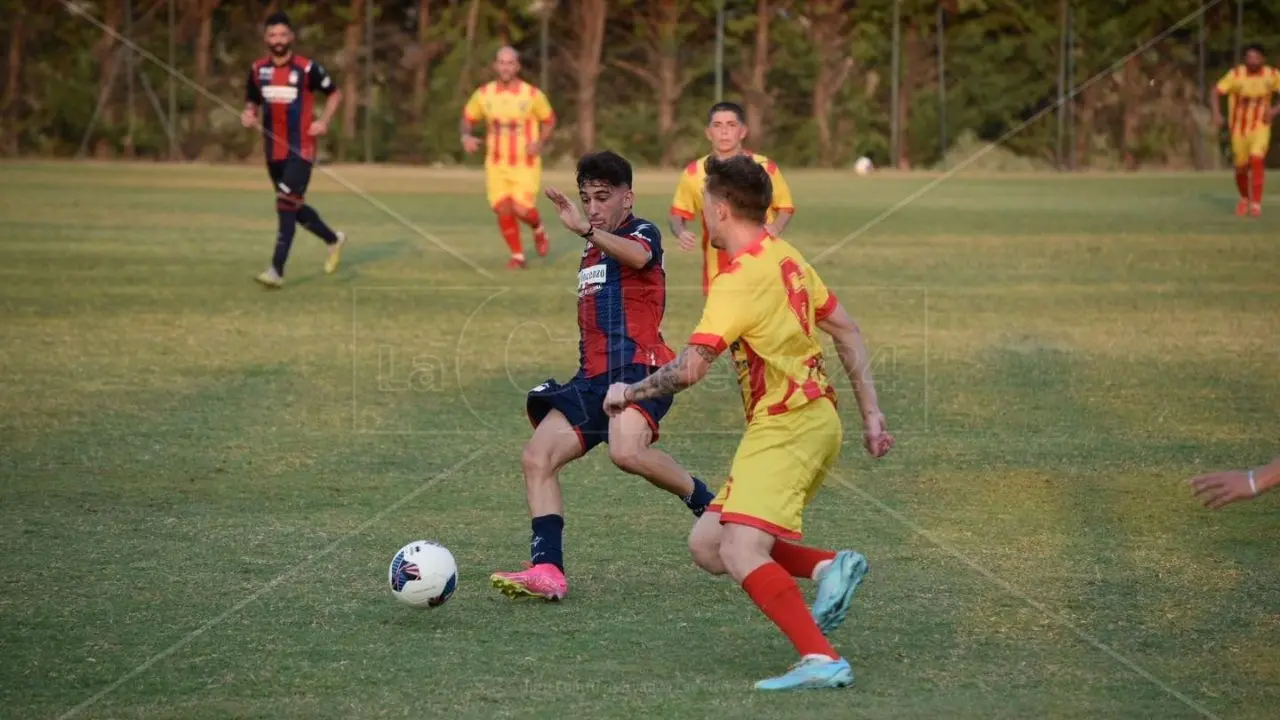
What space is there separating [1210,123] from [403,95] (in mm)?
18818

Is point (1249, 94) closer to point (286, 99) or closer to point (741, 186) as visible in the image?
point (286, 99)

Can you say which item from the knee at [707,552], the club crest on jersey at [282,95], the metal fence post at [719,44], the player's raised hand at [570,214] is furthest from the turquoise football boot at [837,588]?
the metal fence post at [719,44]

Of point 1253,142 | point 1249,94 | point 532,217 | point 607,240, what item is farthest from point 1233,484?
point 1249,94

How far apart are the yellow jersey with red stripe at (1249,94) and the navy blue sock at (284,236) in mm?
14454

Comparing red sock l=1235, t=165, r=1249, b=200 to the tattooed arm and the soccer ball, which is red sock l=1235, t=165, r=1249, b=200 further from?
the tattooed arm

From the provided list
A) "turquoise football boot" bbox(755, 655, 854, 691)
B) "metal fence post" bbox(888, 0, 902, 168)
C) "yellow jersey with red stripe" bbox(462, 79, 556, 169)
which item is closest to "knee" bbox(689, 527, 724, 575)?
"turquoise football boot" bbox(755, 655, 854, 691)

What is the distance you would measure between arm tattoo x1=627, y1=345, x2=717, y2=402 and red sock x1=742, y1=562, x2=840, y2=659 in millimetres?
603

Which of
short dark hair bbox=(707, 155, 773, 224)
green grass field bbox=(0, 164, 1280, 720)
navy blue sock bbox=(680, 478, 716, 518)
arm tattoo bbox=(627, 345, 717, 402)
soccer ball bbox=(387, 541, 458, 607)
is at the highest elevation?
short dark hair bbox=(707, 155, 773, 224)

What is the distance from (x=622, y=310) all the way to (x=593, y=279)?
0.18 m

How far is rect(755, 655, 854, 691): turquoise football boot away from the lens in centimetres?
526

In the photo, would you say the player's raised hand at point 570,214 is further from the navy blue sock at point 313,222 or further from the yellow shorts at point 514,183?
the yellow shorts at point 514,183

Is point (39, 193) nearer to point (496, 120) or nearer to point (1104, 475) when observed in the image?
point (496, 120)

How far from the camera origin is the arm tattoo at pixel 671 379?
535 centimetres

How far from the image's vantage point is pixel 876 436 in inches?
220
